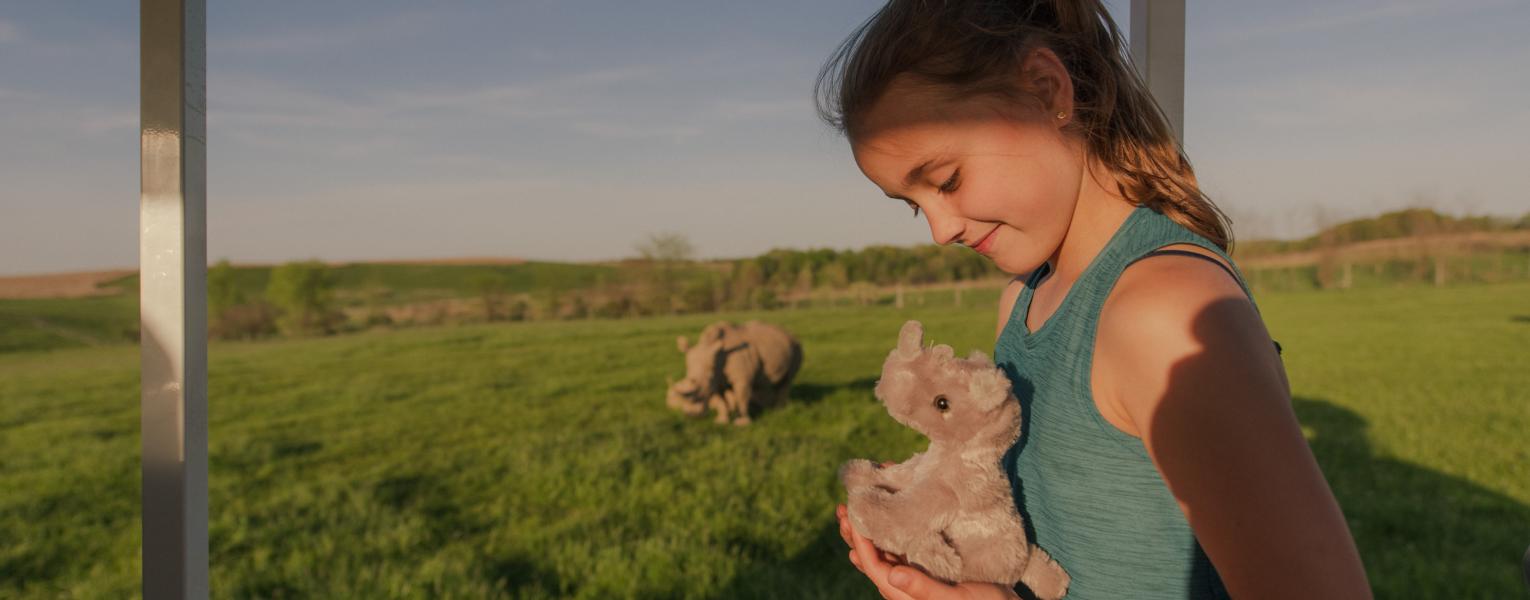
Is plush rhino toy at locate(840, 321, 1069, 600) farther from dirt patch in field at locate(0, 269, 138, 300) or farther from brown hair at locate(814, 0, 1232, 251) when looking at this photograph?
dirt patch in field at locate(0, 269, 138, 300)

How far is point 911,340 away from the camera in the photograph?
0.76 m

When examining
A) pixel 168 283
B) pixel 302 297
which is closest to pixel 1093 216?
pixel 168 283

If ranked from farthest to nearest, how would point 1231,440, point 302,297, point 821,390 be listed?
point 302,297, point 821,390, point 1231,440

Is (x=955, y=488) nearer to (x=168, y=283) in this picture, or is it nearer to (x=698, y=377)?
(x=168, y=283)

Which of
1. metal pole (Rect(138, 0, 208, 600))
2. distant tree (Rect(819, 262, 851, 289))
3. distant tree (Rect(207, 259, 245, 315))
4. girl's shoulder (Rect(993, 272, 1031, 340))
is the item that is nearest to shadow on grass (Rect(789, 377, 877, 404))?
distant tree (Rect(819, 262, 851, 289))

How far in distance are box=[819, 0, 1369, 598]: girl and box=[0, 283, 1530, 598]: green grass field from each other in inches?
10.0

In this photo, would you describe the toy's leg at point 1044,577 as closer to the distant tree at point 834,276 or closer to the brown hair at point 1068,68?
the brown hair at point 1068,68

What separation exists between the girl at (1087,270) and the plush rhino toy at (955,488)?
2 centimetres

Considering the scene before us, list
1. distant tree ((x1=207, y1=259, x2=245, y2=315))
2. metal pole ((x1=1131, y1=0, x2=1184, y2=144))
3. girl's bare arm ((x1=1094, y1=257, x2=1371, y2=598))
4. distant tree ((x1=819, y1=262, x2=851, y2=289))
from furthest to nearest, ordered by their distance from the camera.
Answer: distant tree ((x1=819, y1=262, x2=851, y2=289))
distant tree ((x1=207, y1=259, x2=245, y2=315))
metal pole ((x1=1131, y1=0, x2=1184, y2=144))
girl's bare arm ((x1=1094, y1=257, x2=1371, y2=598))

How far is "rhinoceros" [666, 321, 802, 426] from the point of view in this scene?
176 inches

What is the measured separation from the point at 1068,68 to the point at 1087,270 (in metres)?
0.19

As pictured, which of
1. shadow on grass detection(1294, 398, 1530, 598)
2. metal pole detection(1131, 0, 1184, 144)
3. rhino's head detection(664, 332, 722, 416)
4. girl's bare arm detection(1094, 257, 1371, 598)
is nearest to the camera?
girl's bare arm detection(1094, 257, 1371, 598)

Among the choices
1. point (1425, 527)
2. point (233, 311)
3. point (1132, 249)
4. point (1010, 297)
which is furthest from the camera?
point (233, 311)

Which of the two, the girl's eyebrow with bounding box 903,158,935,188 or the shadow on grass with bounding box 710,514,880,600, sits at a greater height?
the girl's eyebrow with bounding box 903,158,935,188
